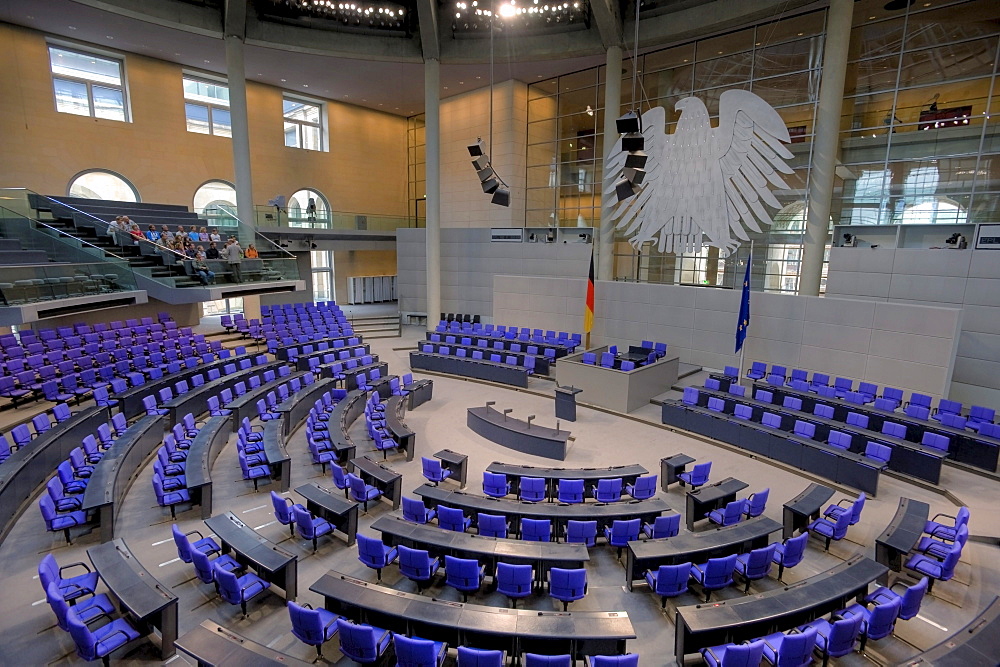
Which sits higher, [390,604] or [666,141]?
[666,141]

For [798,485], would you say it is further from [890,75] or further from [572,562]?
[890,75]

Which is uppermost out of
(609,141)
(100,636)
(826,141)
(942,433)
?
(609,141)

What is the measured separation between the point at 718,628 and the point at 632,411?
29.1 ft

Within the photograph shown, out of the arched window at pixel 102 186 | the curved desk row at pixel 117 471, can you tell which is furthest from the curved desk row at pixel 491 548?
the arched window at pixel 102 186

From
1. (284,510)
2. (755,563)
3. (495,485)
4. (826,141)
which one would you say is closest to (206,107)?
(284,510)

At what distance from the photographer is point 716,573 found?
6223 millimetres

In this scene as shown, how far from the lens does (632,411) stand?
13820 millimetres

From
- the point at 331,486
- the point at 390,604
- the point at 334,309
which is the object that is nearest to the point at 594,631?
the point at 390,604

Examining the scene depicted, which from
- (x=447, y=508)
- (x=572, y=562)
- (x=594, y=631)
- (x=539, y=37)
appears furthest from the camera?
(x=539, y=37)

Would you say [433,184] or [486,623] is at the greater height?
[433,184]

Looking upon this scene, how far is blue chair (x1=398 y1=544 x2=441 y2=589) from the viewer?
630 cm

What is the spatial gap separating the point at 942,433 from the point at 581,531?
330 inches

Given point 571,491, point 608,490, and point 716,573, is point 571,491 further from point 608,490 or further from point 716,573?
point 716,573

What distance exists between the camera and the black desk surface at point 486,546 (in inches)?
248
